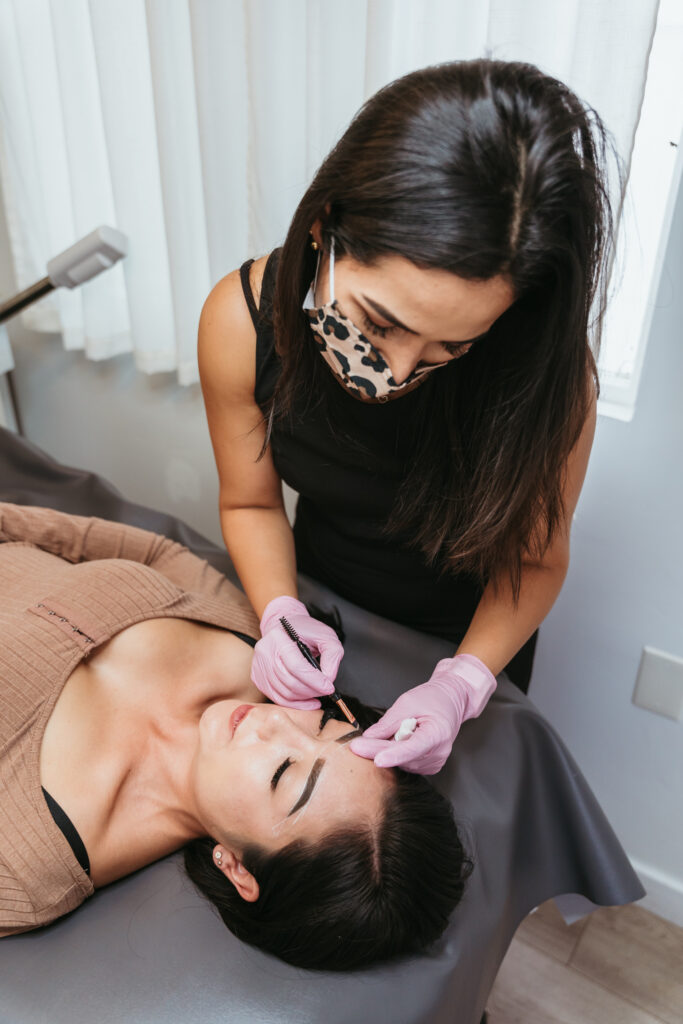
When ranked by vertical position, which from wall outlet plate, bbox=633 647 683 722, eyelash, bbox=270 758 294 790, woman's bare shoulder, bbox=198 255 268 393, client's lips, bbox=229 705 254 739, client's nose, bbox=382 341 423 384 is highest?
client's nose, bbox=382 341 423 384

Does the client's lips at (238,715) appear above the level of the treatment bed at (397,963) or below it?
above

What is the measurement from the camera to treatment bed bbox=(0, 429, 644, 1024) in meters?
0.94

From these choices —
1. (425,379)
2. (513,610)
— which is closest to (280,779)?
(513,610)

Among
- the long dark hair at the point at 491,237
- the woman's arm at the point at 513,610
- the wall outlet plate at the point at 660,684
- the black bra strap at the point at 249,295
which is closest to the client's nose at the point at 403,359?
the long dark hair at the point at 491,237

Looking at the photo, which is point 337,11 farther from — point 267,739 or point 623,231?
point 267,739

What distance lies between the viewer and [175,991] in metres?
0.95

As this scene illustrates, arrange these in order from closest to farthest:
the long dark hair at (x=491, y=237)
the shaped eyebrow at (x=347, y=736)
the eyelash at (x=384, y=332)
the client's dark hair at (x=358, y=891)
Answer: the long dark hair at (x=491, y=237) → the eyelash at (x=384, y=332) → the client's dark hair at (x=358, y=891) → the shaped eyebrow at (x=347, y=736)

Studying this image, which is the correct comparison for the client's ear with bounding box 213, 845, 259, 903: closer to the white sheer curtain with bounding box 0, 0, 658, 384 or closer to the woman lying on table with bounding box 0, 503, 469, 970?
the woman lying on table with bounding box 0, 503, 469, 970

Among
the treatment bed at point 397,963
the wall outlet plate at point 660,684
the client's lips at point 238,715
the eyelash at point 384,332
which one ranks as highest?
the eyelash at point 384,332

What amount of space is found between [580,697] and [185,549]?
932mm

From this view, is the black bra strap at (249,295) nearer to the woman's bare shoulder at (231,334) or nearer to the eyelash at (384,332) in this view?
the woman's bare shoulder at (231,334)

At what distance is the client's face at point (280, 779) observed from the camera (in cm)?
105

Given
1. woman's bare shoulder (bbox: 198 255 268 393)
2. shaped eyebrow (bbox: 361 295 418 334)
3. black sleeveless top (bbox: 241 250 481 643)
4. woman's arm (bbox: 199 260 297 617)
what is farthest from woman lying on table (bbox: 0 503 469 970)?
shaped eyebrow (bbox: 361 295 418 334)

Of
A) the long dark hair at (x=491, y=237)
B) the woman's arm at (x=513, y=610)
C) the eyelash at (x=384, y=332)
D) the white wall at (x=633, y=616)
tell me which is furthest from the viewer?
the white wall at (x=633, y=616)
